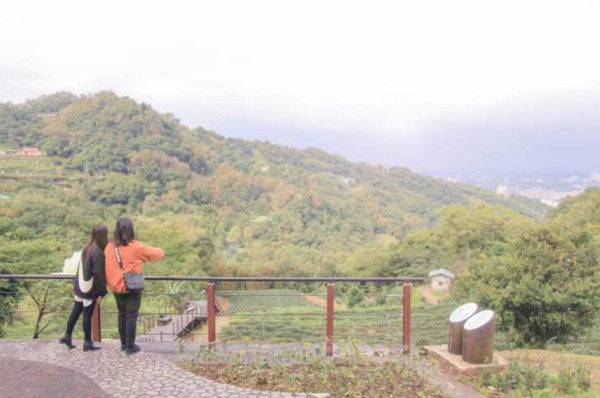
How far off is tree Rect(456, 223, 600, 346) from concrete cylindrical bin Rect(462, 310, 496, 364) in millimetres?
3733

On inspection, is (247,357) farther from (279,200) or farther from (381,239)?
(279,200)

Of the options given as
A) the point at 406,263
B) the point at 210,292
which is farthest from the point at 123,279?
the point at 406,263

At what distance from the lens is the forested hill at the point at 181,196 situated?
1391 inches

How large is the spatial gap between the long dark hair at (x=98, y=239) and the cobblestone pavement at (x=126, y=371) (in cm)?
110

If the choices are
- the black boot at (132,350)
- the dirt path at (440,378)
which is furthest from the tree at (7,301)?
the dirt path at (440,378)

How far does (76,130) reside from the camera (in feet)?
196

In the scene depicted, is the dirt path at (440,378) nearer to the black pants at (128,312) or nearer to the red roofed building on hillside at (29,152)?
the black pants at (128,312)

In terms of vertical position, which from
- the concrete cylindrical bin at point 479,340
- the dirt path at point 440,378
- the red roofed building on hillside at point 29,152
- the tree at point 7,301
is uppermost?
the red roofed building on hillside at point 29,152

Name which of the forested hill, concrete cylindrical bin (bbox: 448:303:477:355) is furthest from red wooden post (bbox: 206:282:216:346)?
the forested hill

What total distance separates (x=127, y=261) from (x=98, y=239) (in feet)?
1.22

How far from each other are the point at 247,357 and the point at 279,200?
215ft

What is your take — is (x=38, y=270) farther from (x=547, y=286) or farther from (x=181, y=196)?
(x=181, y=196)

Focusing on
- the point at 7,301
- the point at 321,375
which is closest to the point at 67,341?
the point at 321,375

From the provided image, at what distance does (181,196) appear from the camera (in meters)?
57.6
